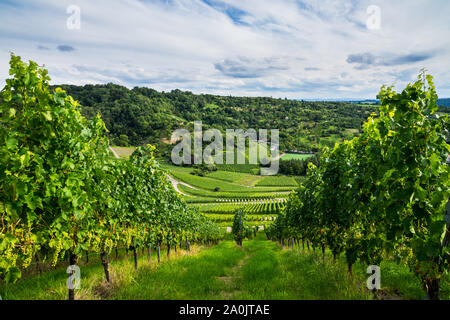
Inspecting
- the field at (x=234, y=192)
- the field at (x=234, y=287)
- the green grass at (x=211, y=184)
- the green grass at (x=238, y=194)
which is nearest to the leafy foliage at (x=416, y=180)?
the field at (x=234, y=287)

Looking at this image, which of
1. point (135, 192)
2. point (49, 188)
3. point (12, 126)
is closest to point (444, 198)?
point (49, 188)

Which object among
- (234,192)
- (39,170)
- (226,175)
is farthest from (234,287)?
(226,175)

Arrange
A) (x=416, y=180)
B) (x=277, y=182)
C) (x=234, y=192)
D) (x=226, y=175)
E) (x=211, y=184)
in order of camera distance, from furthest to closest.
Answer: (x=226, y=175) < (x=277, y=182) < (x=211, y=184) < (x=234, y=192) < (x=416, y=180)

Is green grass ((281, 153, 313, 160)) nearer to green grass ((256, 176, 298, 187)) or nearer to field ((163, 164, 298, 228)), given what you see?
field ((163, 164, 298, 228))

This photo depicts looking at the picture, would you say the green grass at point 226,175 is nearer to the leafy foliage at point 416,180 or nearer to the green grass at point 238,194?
the green grass at point 238,194

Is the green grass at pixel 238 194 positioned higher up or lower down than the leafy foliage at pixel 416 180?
lower down

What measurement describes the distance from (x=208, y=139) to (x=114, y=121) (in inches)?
3036

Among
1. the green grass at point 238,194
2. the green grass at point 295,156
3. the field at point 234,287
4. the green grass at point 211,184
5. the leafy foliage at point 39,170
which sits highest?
the leafy foliage at point 39,170

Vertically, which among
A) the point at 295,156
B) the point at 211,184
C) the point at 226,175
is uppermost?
the point at 295,156

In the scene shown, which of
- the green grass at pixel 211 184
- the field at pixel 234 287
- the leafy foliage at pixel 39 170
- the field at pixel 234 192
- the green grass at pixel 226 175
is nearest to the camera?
the leafy foliage at pixel 39 170

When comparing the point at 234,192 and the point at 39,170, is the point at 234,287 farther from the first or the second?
the point at 234,192

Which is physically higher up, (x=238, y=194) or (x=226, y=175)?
(x=226, y=175)

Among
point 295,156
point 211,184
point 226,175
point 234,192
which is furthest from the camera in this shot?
point 295,156
